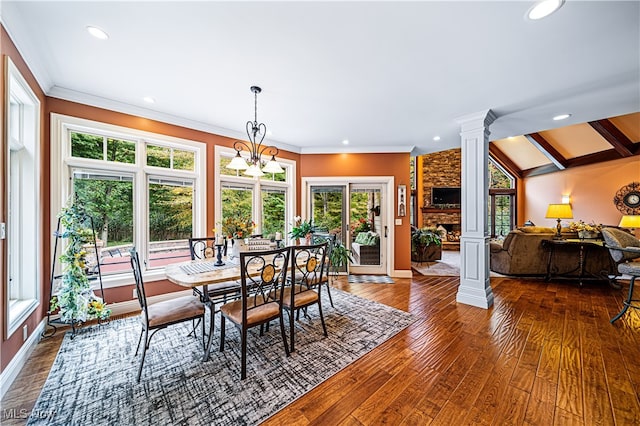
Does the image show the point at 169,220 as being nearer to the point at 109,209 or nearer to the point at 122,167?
the point at 109,209

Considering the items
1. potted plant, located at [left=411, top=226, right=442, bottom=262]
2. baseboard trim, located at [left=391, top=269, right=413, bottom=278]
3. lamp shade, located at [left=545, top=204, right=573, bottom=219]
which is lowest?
baseboard trim, located at [left=391, top=269, right=413, bottom=278]

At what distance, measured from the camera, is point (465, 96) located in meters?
2.88

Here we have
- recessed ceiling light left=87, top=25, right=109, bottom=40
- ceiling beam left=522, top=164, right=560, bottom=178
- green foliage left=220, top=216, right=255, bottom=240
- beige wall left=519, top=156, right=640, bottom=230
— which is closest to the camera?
recessed ceiling light left=87, top=25, right=109, bottom=40

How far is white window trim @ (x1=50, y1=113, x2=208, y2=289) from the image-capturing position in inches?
105

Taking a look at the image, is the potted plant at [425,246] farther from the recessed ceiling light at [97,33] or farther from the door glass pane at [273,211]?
the recessed ceiling light at [97,33]

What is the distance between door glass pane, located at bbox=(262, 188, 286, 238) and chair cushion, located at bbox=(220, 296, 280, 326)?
7.88ft

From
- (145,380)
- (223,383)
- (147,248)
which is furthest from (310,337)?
(147,248)

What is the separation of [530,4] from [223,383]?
3.43 m

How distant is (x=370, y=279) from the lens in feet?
15.5

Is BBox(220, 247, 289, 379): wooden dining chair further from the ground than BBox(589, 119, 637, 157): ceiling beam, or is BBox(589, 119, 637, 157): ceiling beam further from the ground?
BBox(589, 119, 637, 157): ceiling beam

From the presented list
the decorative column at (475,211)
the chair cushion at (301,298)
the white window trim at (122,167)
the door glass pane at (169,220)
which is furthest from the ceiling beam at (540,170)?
the door glass pane at (169,220)

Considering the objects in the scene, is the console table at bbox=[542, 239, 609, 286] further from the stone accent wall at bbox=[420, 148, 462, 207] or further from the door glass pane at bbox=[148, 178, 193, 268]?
the door glass pane at bbox=[148, 178, 193, 268]

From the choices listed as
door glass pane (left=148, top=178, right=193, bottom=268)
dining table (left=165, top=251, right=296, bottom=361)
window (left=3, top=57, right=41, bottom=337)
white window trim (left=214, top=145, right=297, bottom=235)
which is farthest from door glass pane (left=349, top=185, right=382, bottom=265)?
window (left=3, top=57, right=41, bottom=337)

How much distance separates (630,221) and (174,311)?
30.2 ft
